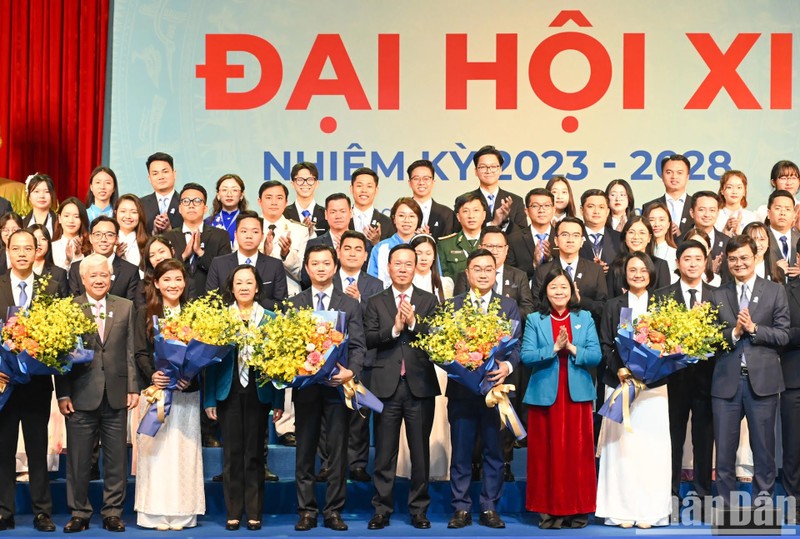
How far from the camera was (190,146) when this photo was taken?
9570 mm

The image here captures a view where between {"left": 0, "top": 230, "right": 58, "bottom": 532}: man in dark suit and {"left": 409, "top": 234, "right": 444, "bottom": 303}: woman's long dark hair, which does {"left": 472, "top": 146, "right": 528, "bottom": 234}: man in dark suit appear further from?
{"left": 0, "top": 230, "right": 58, "bottom": 532}: man in dark suit

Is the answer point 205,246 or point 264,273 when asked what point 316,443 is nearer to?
point 264,273

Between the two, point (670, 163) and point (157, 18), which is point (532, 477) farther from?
point (157, 18)

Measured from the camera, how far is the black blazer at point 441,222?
7.75m

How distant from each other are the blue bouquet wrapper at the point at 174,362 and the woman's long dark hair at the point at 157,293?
0.21 m

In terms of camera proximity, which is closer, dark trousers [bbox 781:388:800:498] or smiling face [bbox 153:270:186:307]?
smiling face [bbox 153:270:186:307]

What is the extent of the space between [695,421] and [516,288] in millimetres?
1303

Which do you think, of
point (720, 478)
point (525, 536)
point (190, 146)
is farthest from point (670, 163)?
point (190, 146)

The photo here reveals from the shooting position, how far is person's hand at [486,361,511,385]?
6051 millimetres

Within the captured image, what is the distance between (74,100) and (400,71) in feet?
9.59

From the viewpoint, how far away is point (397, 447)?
20.7 feet

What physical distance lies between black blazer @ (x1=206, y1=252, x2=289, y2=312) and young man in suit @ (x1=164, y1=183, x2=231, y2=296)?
0.36m

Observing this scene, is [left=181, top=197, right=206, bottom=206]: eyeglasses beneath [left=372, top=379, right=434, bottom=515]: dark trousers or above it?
above

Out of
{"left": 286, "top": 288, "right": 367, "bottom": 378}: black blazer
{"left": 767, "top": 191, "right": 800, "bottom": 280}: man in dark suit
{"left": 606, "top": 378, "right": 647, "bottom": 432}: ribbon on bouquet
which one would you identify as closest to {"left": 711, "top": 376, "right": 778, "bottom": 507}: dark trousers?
{"left": 606, "top": 378, "right": 647, "bottom": 432}: ribbon on bouquet
